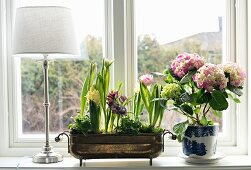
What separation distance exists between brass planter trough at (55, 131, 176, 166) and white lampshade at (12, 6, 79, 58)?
43cm

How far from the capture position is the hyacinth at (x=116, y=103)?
1990 millimetres

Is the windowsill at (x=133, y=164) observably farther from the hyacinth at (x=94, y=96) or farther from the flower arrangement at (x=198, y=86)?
the hyacinth at (x=94, y=96)

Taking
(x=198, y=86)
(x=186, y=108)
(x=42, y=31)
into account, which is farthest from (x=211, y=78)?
(x=42, y=31)

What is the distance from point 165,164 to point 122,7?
2.81 ft

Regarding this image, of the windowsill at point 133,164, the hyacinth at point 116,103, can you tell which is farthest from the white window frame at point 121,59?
the hyacinth at point 116,103

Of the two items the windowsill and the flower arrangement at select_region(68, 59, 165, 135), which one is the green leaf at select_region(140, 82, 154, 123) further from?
the windowsill

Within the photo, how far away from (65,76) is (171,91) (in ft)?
2.18

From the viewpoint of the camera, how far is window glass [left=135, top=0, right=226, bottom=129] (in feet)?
7.65

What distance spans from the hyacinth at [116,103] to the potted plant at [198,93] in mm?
191

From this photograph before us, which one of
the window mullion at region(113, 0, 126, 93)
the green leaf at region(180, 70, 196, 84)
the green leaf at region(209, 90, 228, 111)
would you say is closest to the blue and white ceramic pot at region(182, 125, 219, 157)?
the green leaf at region(209, 90, 228, 111)

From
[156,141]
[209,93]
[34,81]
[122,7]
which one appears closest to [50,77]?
[34,81]

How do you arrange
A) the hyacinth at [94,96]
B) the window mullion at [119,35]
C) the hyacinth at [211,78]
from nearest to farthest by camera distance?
the hyacinth at [211,78] → the hyacinth at [94,96] → the window mullion at [119,35]

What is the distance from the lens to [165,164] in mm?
2072

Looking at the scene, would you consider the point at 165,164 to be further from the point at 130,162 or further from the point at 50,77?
the point at 50,77
